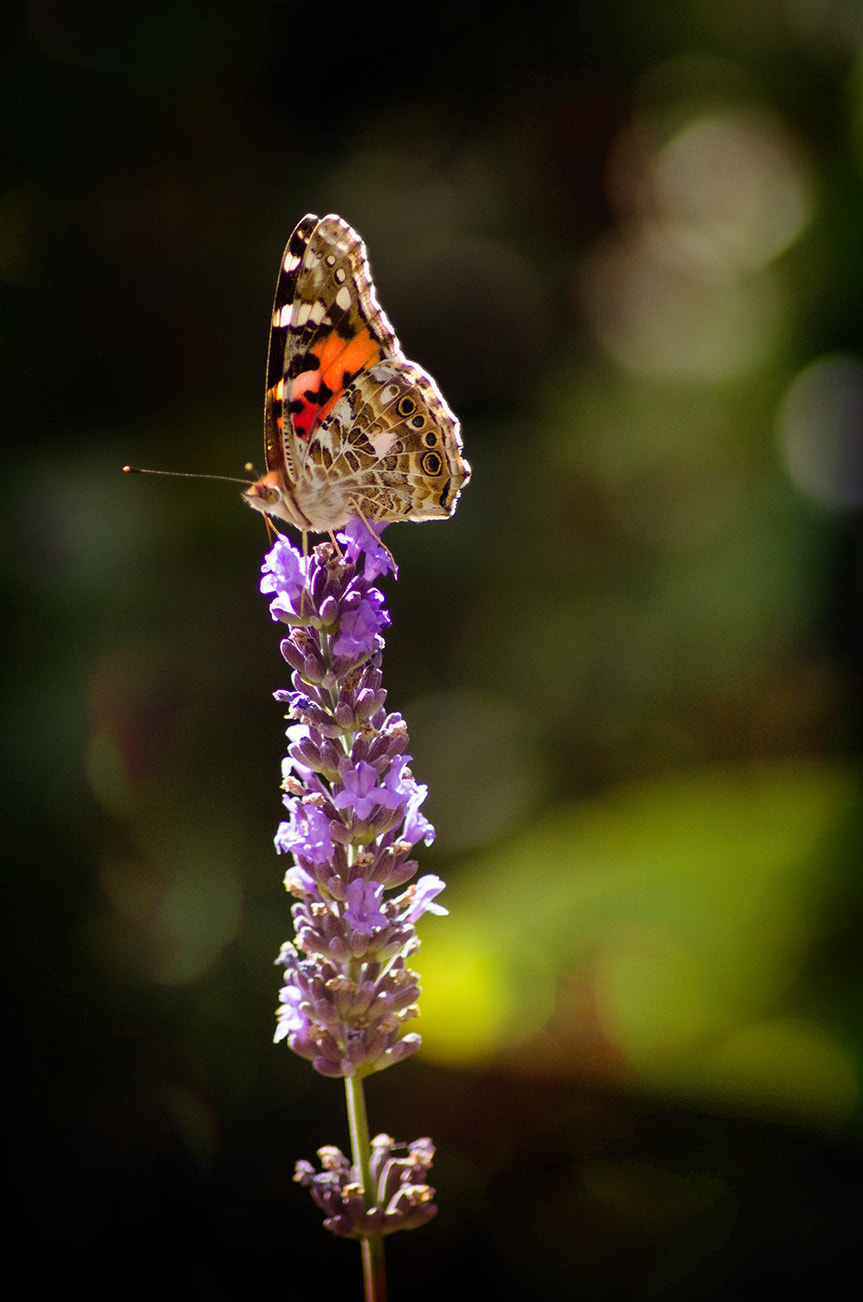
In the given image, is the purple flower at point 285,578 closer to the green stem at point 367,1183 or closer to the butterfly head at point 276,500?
the butterfly head at point 276,500

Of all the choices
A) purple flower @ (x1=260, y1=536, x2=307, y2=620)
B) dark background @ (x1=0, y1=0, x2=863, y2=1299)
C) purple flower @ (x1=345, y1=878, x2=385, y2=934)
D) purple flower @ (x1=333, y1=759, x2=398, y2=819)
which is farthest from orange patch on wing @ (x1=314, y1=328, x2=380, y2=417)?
dark background @ (x1=0, y1=0, x2=863, y2=1299)

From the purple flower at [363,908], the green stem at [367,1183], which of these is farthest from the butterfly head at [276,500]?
the green stem at [367,1183]

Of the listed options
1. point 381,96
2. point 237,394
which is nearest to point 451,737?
point 237,394

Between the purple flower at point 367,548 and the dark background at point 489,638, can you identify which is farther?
the dark background at point 489,638

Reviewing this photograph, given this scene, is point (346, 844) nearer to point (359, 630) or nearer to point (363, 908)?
point (363, 908)

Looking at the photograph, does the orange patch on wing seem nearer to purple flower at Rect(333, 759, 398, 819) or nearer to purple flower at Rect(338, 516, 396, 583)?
purple flower at Rect(338, 516, 396, 583)

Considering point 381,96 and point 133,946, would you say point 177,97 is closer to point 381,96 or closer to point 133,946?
point 381,96
